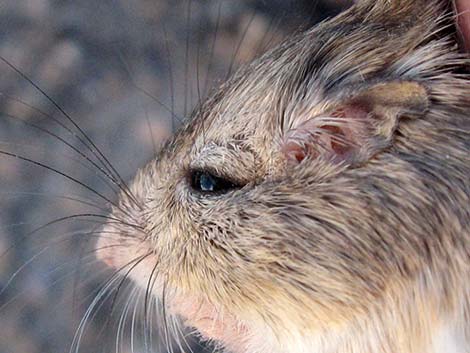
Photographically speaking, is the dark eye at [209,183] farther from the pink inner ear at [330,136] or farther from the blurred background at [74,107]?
the blurred background at [74,107]

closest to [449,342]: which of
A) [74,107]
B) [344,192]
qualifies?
[344,192]

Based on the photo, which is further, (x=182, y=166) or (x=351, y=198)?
(x=182, y=166)

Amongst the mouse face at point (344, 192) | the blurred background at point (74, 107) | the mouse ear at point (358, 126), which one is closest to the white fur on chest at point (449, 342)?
the mouse face at point (344, 192)

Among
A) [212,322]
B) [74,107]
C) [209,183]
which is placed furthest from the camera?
[74,107]

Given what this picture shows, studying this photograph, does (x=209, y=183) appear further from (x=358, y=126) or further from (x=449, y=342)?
(x=449, y=342)

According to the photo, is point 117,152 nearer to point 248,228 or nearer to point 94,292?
point 94,292

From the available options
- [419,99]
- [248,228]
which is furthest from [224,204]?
[419,99]

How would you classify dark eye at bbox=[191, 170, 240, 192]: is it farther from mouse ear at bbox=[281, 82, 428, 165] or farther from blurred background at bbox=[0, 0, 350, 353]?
blurred background at bbox=[0, 0, 350, 353]

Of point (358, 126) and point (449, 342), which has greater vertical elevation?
point (358, 126)
